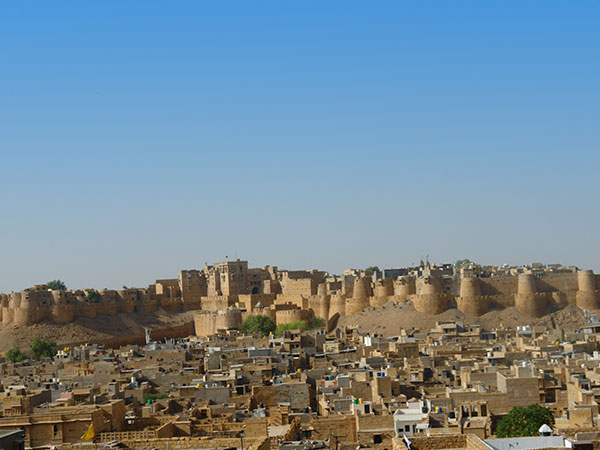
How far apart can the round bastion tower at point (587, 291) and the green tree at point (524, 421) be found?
37710mm

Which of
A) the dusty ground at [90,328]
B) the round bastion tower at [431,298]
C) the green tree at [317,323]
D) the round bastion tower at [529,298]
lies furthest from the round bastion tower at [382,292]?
the dusty ground at [90,328]

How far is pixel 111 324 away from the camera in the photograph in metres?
68.2

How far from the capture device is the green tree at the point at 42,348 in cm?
5634

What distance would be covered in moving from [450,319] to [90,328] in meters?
23.7

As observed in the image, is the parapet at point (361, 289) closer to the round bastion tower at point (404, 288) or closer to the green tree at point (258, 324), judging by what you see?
the round bastion tower at point (404, 288)

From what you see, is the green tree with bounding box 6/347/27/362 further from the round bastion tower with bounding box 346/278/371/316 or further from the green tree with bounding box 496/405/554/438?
the green tree with bounding box 496/405/554/438

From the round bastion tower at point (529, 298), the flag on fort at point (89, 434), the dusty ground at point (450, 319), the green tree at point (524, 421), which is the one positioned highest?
the round bastion tower at point (529, 298)

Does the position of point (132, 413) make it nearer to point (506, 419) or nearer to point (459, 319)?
point (506, 419)

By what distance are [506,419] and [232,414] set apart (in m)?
6.30

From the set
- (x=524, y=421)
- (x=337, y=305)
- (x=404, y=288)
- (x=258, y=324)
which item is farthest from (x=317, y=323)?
(x=524, y=421)

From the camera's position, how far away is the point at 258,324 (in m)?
59.4

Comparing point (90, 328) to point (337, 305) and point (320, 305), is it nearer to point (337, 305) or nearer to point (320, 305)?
point (320, 305)

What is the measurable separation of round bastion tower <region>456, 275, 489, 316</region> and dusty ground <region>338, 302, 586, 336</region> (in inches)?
20.8

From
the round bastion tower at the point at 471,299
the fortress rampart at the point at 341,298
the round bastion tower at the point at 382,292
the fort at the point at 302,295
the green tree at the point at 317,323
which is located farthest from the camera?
the green tree at the point at 317,323
